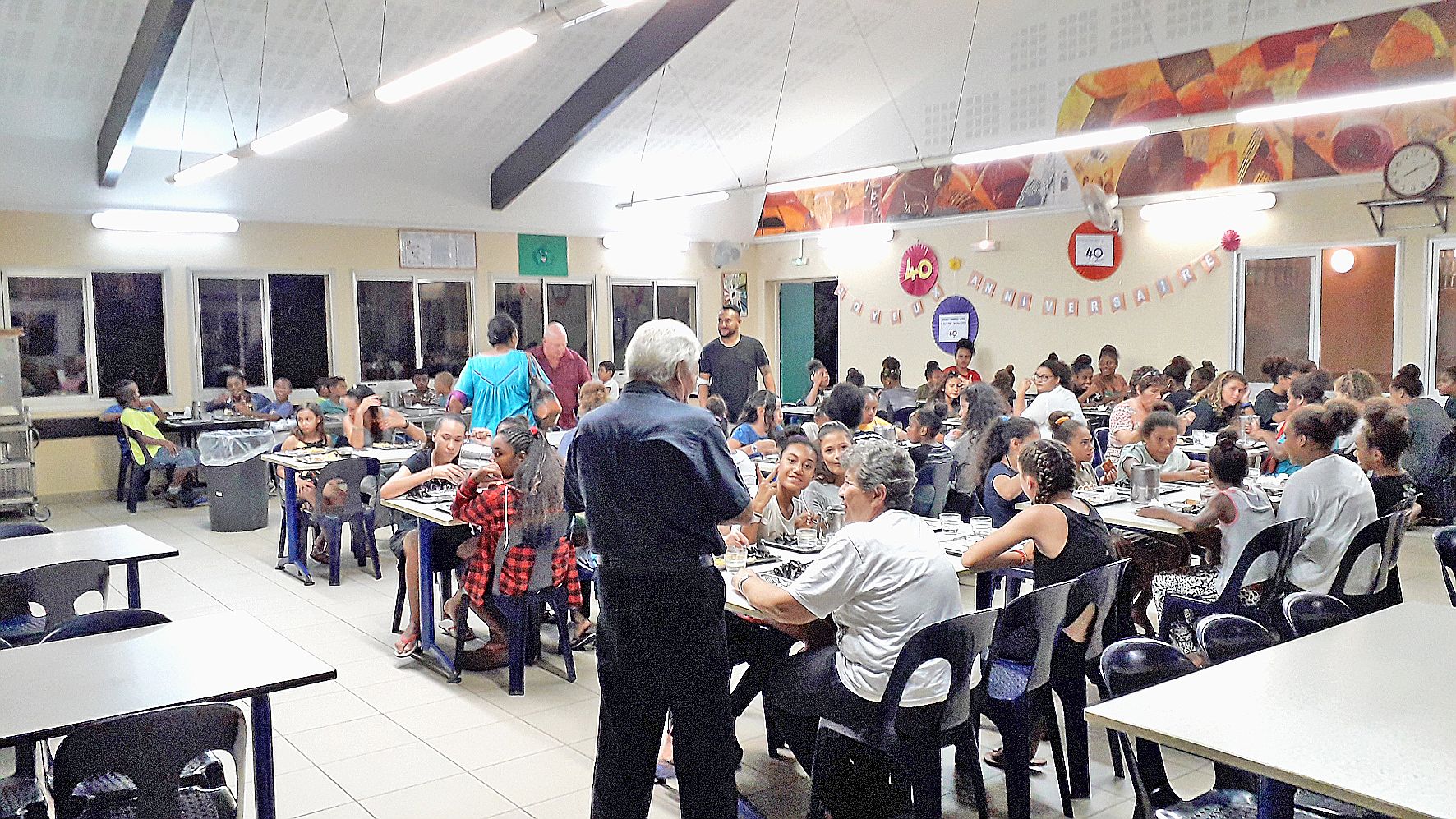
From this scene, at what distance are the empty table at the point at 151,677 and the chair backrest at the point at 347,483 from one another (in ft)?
13.5

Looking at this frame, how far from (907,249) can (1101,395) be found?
3658 millimetres

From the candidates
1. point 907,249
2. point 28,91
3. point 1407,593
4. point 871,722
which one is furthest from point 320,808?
point 907,249

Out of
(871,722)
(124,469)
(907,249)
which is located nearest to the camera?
(871,722)

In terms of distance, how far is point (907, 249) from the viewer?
1366 cm

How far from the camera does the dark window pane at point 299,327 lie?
12.1 meters

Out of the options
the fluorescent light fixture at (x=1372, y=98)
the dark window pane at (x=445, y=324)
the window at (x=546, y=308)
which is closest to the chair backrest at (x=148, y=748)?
the fluorescent light fixture at (x=1372, y=98)

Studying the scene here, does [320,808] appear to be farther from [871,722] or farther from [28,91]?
[28,91]

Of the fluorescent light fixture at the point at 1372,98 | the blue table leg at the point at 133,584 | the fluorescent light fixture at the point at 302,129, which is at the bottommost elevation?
the blue table leg at the point at 133,584

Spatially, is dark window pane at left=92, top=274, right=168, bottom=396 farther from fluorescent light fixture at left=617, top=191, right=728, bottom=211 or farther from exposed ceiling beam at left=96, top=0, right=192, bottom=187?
fluorescent light fixture at left=617, top=191, right=728, bottom=211

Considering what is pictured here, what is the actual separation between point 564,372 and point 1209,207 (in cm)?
647

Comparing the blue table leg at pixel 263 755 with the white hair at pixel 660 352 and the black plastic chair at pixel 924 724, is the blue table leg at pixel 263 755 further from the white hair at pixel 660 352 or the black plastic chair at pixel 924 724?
the black plastic chair at pixel 924 724

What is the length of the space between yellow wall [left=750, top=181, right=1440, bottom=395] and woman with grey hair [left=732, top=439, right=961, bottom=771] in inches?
326

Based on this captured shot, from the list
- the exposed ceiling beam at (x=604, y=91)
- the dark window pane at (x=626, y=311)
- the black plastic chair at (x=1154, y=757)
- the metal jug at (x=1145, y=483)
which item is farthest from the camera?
the dark window pane at (x=626, y=311)

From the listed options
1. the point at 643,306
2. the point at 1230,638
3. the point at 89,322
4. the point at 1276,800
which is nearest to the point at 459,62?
the point at 1230,638
